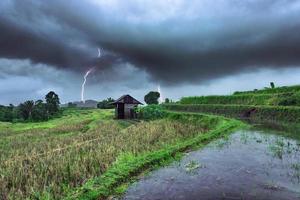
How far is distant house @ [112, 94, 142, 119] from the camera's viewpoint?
53.3 m

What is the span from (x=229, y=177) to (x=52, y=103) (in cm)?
8308

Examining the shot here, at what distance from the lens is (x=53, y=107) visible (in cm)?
8662

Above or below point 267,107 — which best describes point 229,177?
below

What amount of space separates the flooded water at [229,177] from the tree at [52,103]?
75.9m

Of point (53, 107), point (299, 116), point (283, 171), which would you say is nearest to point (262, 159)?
point (283, 171)

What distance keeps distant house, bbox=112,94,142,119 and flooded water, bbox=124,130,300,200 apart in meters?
38.7

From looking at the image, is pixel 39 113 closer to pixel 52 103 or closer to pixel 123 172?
pixel 52 103

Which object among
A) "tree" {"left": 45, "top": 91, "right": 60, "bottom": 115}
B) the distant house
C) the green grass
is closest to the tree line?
"tree" {"left": 45, "top": 91, "right": 60, "bottom": 115}

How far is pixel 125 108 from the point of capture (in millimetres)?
53281

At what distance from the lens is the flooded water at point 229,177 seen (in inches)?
329

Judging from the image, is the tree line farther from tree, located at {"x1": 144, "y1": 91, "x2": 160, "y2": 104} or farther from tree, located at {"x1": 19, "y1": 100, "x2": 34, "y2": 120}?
tree, located at {"x1": 144, "y1": 91, "x2": 160, "y2": 104}

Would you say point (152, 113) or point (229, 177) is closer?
point (229, 177)

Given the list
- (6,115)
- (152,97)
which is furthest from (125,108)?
(152,97)

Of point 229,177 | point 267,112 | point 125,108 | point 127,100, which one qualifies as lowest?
point 229,177
